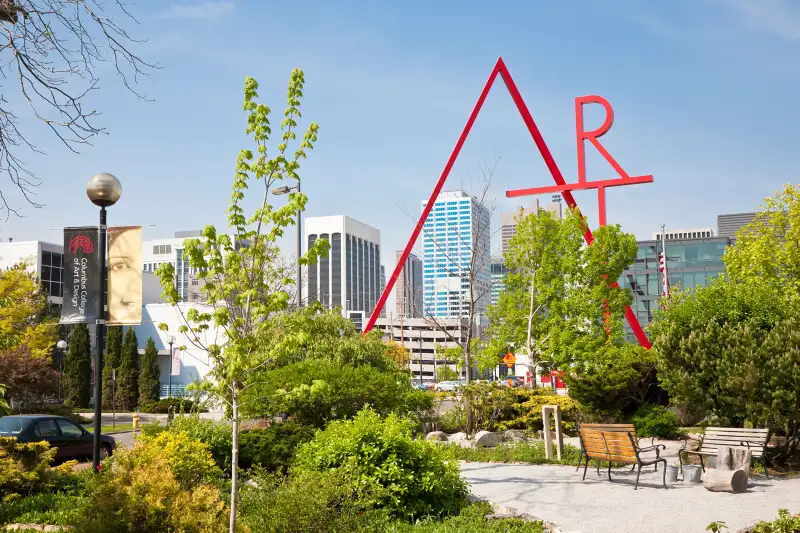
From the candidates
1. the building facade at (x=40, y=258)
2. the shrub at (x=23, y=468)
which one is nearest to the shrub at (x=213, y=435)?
the shrub at (x=23, y=468)

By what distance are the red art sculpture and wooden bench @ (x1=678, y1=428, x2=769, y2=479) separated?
16.3 meters

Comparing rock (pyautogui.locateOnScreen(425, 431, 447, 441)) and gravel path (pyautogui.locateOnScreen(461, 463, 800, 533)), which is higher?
gravel path (pyautogui.locateOnScreen(461, 463, 800, 533))

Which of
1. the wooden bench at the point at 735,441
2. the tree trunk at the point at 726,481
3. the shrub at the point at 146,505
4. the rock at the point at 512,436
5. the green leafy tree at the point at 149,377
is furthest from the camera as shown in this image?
the green leafy tree at the point at 149,377

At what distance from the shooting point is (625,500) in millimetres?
11352

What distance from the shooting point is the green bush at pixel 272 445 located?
1284 cm

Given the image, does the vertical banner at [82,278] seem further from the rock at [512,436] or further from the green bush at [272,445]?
the rock at [512,436]

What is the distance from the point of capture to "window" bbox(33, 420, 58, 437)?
16283mm

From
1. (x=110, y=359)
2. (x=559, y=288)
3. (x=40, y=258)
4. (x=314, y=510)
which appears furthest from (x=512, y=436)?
(x=40, y=258)

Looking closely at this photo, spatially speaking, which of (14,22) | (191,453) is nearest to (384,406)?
(191,453)

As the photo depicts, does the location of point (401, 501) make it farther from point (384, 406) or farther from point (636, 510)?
point (384, 406)

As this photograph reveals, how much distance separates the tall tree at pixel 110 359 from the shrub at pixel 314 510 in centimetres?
4074

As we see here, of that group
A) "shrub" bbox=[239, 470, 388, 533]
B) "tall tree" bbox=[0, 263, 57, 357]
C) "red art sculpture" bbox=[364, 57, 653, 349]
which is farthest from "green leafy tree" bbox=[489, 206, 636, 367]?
"tall tree" bbox=[0, 263, 57, 357]

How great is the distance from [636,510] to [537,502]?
1454 millimetres

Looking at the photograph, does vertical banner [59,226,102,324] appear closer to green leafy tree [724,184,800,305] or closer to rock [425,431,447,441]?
rock [425,431,447,441]
